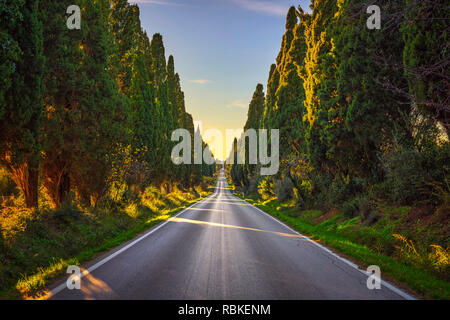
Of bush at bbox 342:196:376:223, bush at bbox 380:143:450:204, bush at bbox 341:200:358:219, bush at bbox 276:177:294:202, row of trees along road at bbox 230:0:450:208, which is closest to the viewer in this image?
row of trees along road at bbox 230:0:450:208

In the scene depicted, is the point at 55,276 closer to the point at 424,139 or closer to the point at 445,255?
the point at 445,255

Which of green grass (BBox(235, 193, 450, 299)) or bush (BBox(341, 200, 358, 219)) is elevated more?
bush (BBox(341, 200, 358, 219))

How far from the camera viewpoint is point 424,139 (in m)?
8.77

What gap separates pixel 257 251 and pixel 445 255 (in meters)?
4.24

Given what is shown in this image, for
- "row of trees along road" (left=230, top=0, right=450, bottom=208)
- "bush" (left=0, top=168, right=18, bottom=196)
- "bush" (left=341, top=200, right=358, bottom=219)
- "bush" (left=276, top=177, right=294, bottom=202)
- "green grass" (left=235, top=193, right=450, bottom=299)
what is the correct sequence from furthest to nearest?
"bush" (left=276, top=177, right=294, bottom=202)
"bush" (left=0, top=168, right=18, bottom=196)
"bush" (left=341, top=200, right=358, bottom=219)
"row of trees along road" (left=230, top=0, right=450, bottom=208)
"green grass" (left=235, top=193, right=450, bottom=299)

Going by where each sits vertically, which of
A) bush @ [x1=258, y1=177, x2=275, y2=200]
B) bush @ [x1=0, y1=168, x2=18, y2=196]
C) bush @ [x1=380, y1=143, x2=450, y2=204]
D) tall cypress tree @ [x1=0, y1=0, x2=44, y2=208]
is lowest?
bush @ [x1=258, y1=177, x2=275, y2=200]

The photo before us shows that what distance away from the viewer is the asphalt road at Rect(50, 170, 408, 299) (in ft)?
14.5

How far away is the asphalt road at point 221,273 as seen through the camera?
14.5 feet

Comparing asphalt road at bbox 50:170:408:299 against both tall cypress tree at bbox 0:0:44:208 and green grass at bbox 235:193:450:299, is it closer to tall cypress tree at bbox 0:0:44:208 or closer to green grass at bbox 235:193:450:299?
green grass at bbox 235:193:450:299

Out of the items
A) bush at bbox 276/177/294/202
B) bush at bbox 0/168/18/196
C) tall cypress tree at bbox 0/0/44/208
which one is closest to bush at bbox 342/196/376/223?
bush at bbox 276/177/294/202

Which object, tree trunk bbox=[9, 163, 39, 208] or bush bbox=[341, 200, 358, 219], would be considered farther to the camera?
bush bbox=[341, 200, 358, 219]

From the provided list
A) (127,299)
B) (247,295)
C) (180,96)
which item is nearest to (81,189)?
(127,299)

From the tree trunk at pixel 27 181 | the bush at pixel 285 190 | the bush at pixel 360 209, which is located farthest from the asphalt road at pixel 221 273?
the bush at pixel 285 190

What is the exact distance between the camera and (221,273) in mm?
5543
